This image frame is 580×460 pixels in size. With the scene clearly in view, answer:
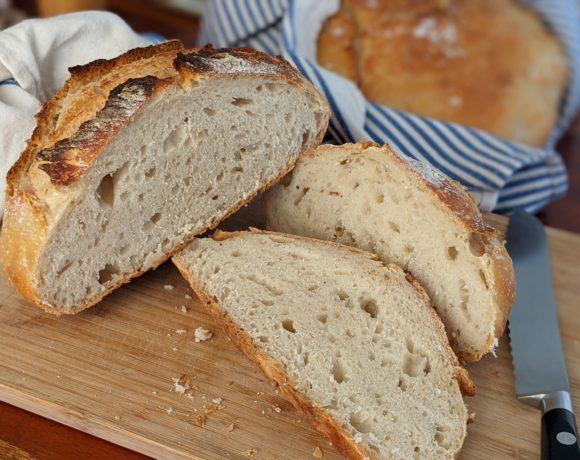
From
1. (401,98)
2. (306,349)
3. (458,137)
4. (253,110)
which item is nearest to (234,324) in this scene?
(306,349)

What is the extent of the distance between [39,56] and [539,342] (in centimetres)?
184

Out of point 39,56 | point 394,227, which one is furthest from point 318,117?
point 39,56

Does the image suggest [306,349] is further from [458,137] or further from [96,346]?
[458,137]

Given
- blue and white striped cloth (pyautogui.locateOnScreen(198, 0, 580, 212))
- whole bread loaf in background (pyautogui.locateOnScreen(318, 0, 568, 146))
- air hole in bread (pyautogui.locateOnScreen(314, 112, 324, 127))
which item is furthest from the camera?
whole bread loaf in background (pyautogui.locateOnScreen(318, 0, 568, 146))

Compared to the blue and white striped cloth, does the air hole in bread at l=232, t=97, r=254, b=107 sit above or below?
above

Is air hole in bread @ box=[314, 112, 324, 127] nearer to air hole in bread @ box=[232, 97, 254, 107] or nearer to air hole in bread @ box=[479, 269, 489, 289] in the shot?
air hole in bread @ box=[232, 97, 254, 107]

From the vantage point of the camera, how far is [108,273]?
2.10 m

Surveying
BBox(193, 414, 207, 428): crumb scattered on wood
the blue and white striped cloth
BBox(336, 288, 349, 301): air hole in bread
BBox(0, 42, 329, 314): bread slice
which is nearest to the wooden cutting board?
BBox(193, 414, 207, 428): crumb scattered on wood

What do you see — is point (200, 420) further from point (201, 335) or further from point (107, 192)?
point (107, 192)

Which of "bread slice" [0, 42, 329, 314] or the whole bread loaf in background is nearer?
"bread slice" [0, 42, 329, 314]

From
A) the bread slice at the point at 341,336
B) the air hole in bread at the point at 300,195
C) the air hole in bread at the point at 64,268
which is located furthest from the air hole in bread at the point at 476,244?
the air hole in bread at the point at 64,268

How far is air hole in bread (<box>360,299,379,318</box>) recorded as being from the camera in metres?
2.02

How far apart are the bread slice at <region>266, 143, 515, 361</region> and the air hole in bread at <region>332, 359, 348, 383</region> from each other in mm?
405

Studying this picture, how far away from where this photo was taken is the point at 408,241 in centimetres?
214
